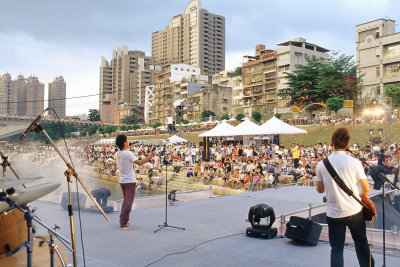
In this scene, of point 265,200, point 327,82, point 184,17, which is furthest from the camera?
point 184,17

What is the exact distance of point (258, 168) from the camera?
15.1 m

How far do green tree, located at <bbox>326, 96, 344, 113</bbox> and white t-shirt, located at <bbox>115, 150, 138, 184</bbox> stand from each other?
42509mm

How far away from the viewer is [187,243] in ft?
16.4

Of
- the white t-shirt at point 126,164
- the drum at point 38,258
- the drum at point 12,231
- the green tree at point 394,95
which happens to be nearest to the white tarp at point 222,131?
the white t-shirt at point 126,164

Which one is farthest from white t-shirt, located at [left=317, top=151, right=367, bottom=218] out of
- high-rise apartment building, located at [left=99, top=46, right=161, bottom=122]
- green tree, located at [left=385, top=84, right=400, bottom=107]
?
high-rise apartment building, located at [left=99, top=46, right=161, bottom=122]

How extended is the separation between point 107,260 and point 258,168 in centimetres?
1149

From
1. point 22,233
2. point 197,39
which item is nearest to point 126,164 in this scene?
point 22,233

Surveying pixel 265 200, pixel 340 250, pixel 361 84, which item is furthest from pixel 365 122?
pixel 340 250

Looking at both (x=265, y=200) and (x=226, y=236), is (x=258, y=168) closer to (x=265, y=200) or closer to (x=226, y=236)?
(x=265, y=200)

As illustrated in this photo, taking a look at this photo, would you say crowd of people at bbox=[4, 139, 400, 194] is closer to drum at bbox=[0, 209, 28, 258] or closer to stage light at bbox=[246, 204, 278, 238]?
stage light at bbox=[246, 204, 278, 238]

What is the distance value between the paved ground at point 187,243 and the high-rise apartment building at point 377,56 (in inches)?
1837

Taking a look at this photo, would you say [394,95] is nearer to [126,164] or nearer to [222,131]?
[222,131]

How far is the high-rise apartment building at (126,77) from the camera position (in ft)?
462

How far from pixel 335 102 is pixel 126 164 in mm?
42567
